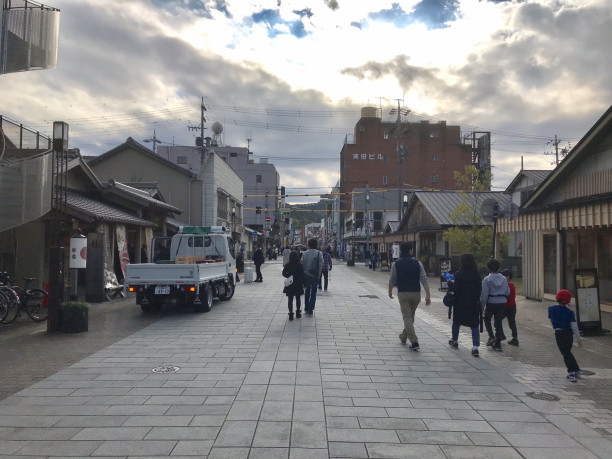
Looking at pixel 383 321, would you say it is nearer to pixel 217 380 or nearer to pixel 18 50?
pixel 217 380

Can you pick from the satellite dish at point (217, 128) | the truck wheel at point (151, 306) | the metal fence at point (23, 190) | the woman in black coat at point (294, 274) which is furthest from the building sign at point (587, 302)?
Answer: the satellite dish at point (217, 128)

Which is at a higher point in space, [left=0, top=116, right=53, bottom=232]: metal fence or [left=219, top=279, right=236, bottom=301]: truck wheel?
[left=0, top=116, right=53, bottom=232]: metal fence

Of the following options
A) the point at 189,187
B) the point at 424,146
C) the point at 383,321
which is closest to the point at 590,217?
the point at 383,321

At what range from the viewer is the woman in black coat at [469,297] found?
833cm

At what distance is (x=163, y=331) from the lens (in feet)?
34.6

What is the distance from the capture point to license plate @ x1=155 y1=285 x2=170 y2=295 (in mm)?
12367

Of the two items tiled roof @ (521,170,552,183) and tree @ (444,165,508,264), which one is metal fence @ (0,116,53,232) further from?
tiled roof @ (521,170,552,183)

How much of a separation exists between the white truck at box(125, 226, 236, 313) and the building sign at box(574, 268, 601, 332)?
8.74 metres

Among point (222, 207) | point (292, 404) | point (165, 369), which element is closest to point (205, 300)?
point (165, 369)

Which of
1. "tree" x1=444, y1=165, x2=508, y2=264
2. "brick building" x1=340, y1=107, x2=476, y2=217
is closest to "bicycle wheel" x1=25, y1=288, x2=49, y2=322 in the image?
"tree" x1=444, y1=165, x2=508, y2=264

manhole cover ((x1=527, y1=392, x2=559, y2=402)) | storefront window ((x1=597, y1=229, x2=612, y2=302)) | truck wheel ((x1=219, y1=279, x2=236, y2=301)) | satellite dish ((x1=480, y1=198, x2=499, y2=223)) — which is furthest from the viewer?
truck wheel ((x1=219, y1=279, x2=236, y2=301))

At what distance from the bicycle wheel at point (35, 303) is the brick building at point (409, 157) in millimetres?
65828

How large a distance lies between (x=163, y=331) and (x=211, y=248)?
6099 mm

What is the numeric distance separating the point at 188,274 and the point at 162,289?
2.64ft
